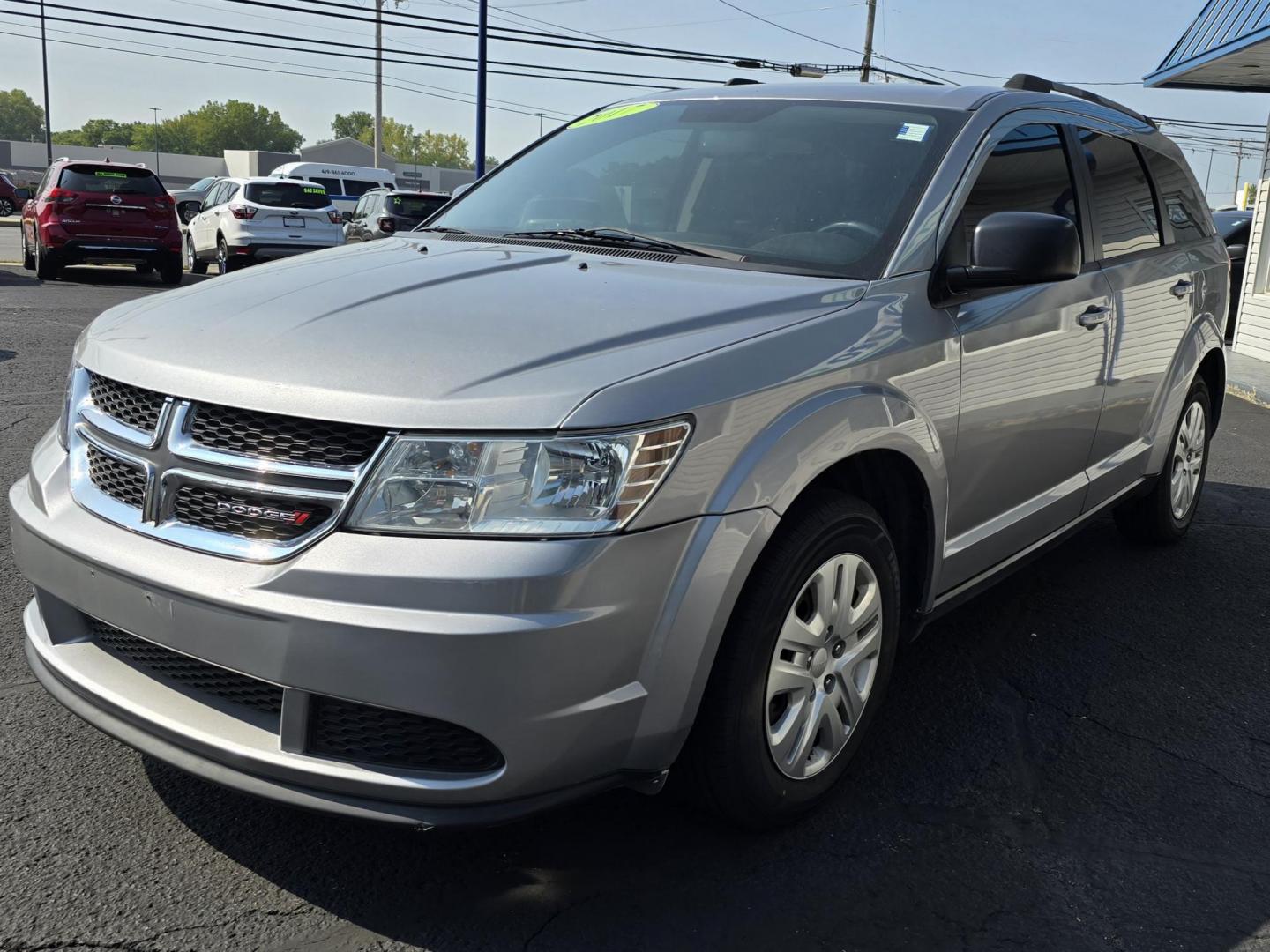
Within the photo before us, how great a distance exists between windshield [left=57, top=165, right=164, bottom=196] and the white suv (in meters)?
1.43

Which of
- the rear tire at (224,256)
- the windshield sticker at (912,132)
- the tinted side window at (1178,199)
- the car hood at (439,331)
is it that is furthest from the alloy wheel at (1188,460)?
the rear tire at (224,256)

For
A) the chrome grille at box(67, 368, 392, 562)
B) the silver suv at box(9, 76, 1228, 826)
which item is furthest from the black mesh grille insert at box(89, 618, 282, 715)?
the chrome grille at box(67, 368, 392, 562)

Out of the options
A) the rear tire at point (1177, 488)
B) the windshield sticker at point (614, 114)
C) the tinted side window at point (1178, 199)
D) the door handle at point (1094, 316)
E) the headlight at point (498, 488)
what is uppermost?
the windshield sticker at point (614, 114)

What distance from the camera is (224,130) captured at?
16062cm

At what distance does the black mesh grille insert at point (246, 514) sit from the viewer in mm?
2211

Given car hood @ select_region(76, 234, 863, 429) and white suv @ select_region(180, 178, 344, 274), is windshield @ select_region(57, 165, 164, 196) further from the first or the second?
car hood @ select_region(76, 234, 863, 429)

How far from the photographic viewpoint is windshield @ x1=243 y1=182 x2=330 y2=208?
61.0 feet

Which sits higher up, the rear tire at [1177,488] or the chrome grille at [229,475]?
the chrome grille at [229,475]

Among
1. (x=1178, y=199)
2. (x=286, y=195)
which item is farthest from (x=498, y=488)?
(x=286, y=195)

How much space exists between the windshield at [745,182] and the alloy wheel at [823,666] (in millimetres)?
825

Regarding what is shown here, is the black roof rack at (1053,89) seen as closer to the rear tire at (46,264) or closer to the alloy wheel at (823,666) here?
the alloy wheel at (823,666)

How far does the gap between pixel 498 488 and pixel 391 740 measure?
1.71ft

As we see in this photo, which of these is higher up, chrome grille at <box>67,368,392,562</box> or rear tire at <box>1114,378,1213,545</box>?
chrome grille at <box>67,368,392,562</box>

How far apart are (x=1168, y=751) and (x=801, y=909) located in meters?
1.46
